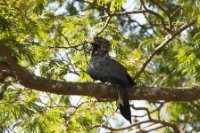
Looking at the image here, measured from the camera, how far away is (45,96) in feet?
21.1

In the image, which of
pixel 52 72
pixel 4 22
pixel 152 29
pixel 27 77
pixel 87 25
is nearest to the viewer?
pixel 27 77

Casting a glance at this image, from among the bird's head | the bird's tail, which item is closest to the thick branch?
the bird's tail

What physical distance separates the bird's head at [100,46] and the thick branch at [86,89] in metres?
0.67

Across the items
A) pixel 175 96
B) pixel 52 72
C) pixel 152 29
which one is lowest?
pixel 175 96

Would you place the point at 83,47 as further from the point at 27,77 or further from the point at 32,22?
the point at 27,77

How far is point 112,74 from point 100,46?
0.56 m

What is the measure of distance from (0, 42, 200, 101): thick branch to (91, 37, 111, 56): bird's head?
670 millimetres

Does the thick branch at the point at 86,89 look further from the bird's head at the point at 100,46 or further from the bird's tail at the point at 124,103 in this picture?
the bird's head at the point at 100,46

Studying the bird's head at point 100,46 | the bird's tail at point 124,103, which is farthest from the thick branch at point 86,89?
the bird's head at point 100,46

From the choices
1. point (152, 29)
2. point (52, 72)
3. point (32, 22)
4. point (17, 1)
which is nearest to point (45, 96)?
point (52, 72)

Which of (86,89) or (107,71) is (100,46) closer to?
(107,71)

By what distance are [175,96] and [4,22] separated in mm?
2003

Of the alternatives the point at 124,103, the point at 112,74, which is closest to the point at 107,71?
the point at 112,74

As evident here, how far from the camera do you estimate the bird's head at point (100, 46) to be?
562 centimetres
